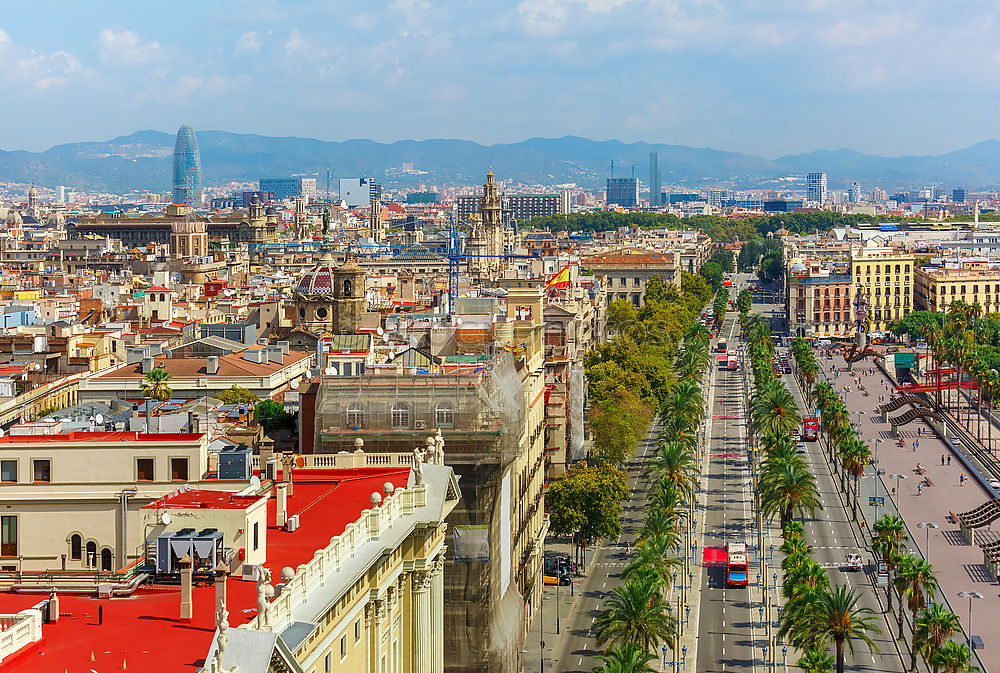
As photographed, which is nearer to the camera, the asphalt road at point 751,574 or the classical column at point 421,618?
the classical column at point 421,618

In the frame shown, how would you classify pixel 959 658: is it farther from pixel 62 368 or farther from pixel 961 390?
pixel 961 390

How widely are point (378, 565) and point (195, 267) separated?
165 metres

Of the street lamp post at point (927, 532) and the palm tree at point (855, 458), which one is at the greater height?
the palm tree at point (855, 458)

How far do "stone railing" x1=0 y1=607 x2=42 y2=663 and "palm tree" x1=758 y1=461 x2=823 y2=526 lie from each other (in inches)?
2238

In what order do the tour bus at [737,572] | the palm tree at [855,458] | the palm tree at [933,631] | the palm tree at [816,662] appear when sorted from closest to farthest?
the palm tree at [816,662] < the palm tree at [933,631] < the tour bus at [737,572] < the palm tree at [855,458]

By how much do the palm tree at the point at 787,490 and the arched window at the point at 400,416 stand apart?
3348 centimetres

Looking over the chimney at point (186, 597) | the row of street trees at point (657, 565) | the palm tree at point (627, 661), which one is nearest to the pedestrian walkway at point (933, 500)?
Result: the row of street trees at point (657, 565)

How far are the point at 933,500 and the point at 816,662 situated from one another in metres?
42.9

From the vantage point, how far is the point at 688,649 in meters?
62.1

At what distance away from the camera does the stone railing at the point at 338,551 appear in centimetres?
2730

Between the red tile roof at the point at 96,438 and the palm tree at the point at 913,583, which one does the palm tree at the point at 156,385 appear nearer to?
the palm tree at the point at 913,583

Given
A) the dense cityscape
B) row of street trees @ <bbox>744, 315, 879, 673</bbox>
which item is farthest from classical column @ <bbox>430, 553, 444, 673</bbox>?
row of street trees @ <bbox>744, 315, 879, 673</bbox>

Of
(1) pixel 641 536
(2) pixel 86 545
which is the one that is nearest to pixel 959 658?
(1) pixel 641 536

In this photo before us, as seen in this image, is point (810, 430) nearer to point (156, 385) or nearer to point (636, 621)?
point (156, 385)
